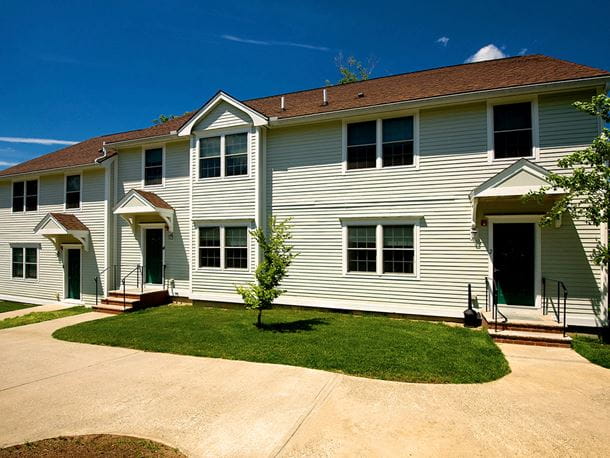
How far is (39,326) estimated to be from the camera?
10.4 meters

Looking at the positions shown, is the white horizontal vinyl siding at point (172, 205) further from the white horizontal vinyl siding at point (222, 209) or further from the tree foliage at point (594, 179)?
the tree foliage at point (594, 179)

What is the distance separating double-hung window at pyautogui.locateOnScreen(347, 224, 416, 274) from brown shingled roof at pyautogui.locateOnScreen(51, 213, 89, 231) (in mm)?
11766

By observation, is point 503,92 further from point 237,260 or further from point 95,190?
point 95,190

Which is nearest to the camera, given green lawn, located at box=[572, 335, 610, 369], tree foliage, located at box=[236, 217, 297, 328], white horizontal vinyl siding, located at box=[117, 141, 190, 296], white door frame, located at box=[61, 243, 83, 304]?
green lawn, located at box=[572, 335, 610, 369]

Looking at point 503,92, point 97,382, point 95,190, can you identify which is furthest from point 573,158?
point 95,190

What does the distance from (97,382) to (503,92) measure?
1125 cm

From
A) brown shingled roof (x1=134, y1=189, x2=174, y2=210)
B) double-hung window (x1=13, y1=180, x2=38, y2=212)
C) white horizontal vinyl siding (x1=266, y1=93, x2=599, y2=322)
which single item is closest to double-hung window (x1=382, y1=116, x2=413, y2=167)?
white horizontal vinyl siding (x1=266, y1=93, x2=599, y2=322)

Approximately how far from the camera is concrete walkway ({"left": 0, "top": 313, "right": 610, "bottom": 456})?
149 inches

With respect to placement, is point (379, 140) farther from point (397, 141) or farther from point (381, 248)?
point (381, 248)

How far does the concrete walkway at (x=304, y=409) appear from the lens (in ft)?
12.4

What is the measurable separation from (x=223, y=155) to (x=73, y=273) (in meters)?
9.38

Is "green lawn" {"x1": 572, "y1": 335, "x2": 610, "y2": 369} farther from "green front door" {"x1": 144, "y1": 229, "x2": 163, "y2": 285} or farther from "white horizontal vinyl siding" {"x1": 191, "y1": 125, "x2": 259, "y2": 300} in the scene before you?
"green front door" {"x1": 144, "y1": 229, "x2": 163, "y2": 285}

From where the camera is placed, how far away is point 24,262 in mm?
16734

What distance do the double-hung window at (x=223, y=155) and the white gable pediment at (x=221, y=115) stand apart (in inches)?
18.0
